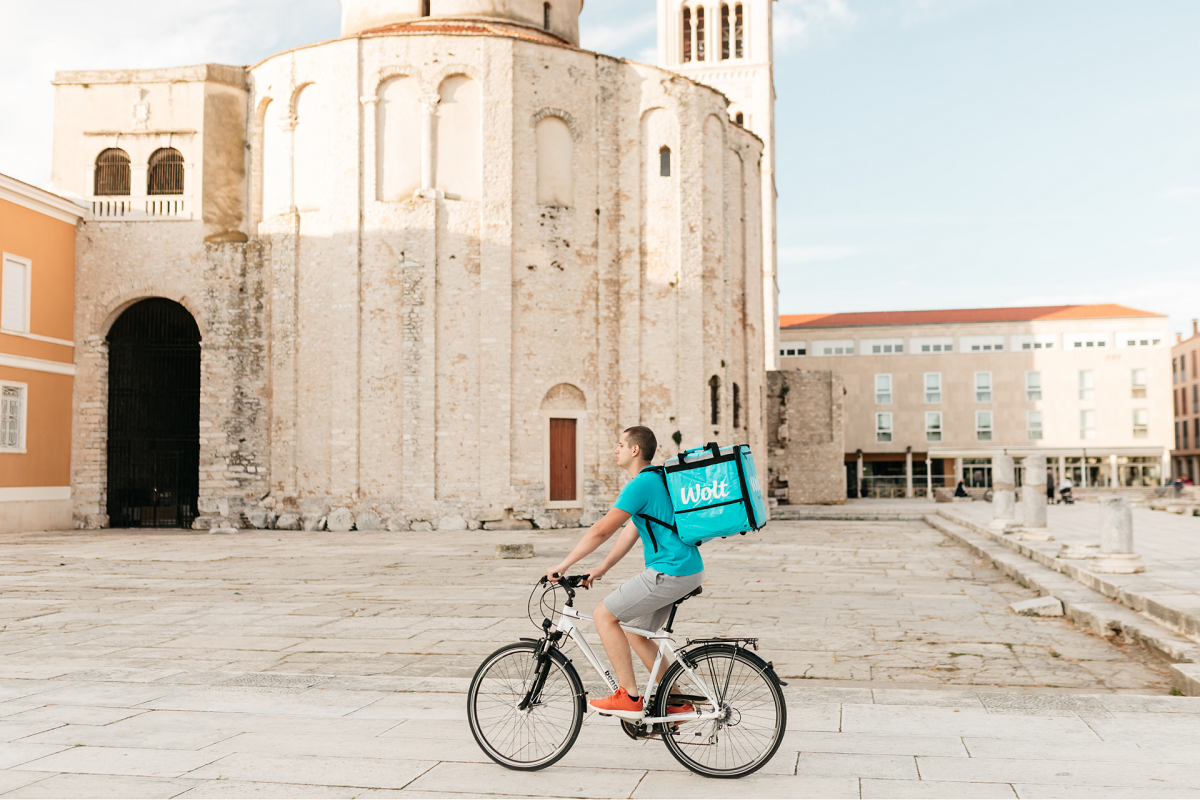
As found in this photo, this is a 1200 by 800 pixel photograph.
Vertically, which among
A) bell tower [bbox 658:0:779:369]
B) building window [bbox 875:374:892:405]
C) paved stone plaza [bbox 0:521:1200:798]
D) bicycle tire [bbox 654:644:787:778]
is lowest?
paved stone plaza [bbox 0:521:1200:798]

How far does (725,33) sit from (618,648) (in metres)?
55.0

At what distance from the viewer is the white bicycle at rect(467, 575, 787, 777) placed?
14.5 feet

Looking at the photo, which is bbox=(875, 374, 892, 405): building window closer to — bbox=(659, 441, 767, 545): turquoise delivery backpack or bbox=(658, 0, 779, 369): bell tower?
bbox=(658, 0, 779, 369): bell tower

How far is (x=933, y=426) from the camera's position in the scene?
57094 millimetres

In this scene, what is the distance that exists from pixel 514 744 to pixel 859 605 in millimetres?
6843

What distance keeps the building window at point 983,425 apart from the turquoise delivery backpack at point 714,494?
56425 millimetres

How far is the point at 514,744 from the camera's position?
4570 millimetres

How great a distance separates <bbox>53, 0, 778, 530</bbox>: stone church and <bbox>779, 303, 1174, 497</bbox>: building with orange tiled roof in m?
31.8

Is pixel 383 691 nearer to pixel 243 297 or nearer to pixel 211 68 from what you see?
pixel 243 297

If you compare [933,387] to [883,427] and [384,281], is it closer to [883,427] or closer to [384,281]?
[883,427]

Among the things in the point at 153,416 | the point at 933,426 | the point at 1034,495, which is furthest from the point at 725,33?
the point at 1034,495

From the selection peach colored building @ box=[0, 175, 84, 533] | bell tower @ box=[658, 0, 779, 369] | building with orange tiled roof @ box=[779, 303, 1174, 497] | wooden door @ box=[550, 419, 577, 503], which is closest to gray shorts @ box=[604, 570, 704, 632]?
wooden door @ box=[550, 419, 577, 503]

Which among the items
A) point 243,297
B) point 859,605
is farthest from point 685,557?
point 243,297

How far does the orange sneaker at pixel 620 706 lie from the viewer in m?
4.51
